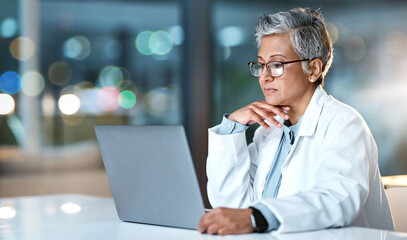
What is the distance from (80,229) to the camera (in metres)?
1.52

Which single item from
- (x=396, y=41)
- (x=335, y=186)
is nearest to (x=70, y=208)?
(x=335, y=186)

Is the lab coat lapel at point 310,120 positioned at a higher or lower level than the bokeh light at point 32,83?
higher

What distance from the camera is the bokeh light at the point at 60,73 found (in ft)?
17.3

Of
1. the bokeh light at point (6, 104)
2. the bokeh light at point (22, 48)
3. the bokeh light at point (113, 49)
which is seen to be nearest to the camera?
the bokeh light at point (6, 104)

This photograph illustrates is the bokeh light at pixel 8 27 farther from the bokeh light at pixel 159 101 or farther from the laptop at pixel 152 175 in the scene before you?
the laptop at pixel 152 175

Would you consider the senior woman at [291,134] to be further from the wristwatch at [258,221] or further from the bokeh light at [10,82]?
the bokeh light at [10,82]

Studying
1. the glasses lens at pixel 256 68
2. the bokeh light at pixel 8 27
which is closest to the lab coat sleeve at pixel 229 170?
the glasses lens at pixel 256 68

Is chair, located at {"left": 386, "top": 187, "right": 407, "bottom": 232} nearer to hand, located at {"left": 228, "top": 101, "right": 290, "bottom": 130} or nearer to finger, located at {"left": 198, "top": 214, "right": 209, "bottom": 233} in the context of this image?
hand, located at {"left": 228, "top": 101, "right": 290, "bottom": 130}

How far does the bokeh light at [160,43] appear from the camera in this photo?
554 cm

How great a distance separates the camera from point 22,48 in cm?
522

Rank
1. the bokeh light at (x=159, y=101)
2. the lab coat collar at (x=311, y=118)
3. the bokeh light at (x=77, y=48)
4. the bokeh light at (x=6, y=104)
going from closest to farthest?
1. the lab coat collar at (x=311, y=118)
2. the bokeh light at (x=6, y=104)
3. the bokeh light at (x=77, y=48)
4. the bokeh light at (x=159, y=101)

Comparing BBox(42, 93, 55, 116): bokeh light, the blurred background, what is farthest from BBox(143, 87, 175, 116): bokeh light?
BBox(42, 93, 55, 116): bokeh light

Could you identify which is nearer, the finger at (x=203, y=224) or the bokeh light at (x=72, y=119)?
the finger at (x=203, y=224)

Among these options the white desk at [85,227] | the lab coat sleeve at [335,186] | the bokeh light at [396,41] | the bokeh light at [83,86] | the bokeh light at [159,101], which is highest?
the bokeh light at [396,41]
